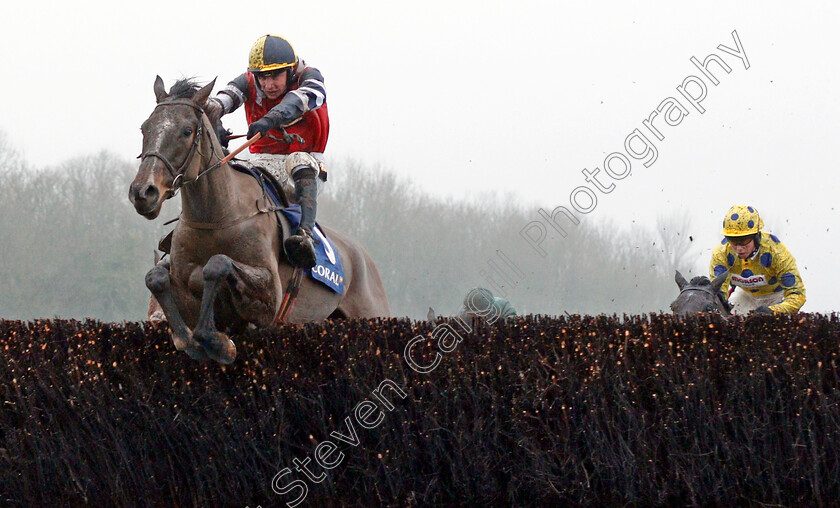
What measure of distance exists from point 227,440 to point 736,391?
8.32 feet

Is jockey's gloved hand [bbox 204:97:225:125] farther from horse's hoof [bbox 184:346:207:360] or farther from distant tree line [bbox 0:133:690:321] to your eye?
distant tree line [bbox 0:133:690:321]

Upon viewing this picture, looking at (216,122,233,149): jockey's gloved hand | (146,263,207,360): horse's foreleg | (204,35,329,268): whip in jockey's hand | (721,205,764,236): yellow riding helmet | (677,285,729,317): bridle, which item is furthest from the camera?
(721,205,764,236): yellow riding helmet

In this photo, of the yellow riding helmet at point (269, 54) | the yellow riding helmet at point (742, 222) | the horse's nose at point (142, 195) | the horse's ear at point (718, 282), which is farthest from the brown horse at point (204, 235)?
the yellow riding helmet at point (742, 222)

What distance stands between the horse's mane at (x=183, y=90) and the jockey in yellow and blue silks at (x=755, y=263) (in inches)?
182

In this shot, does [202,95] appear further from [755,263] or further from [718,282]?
[755,263]

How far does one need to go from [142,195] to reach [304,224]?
1.58 m

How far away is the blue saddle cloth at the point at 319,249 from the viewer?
5988 mm

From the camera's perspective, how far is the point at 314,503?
4.75 metres

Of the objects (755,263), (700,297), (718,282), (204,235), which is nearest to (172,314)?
(204,235)

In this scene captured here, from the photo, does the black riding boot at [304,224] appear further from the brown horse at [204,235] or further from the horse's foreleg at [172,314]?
the horse's foreleg at [172,314]

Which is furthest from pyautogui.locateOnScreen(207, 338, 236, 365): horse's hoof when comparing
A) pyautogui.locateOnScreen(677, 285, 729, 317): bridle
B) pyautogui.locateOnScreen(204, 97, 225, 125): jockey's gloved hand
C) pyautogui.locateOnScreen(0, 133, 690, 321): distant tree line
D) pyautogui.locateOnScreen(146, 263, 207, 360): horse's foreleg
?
pyautogui.locateOnScreen(0, 133, 690, 321): distant tree line

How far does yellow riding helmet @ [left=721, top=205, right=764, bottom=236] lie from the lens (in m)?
7.76

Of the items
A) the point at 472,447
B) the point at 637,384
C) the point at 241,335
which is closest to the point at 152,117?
the point at 241,335

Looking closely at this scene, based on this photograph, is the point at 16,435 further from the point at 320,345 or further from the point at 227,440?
the point at 320,345
